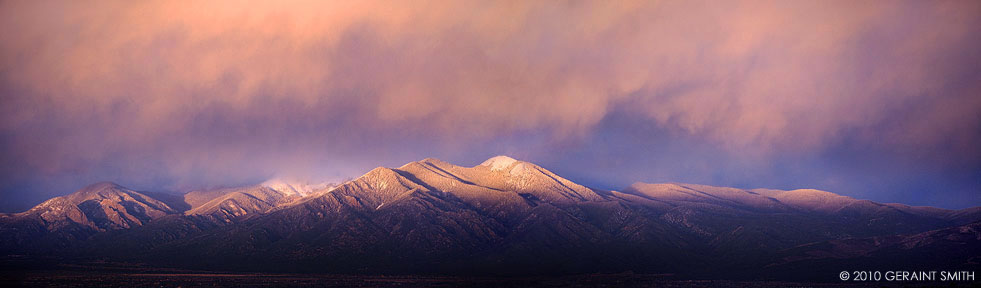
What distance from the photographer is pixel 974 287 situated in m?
190

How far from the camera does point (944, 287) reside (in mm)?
193500

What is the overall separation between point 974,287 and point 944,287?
24.8ft
